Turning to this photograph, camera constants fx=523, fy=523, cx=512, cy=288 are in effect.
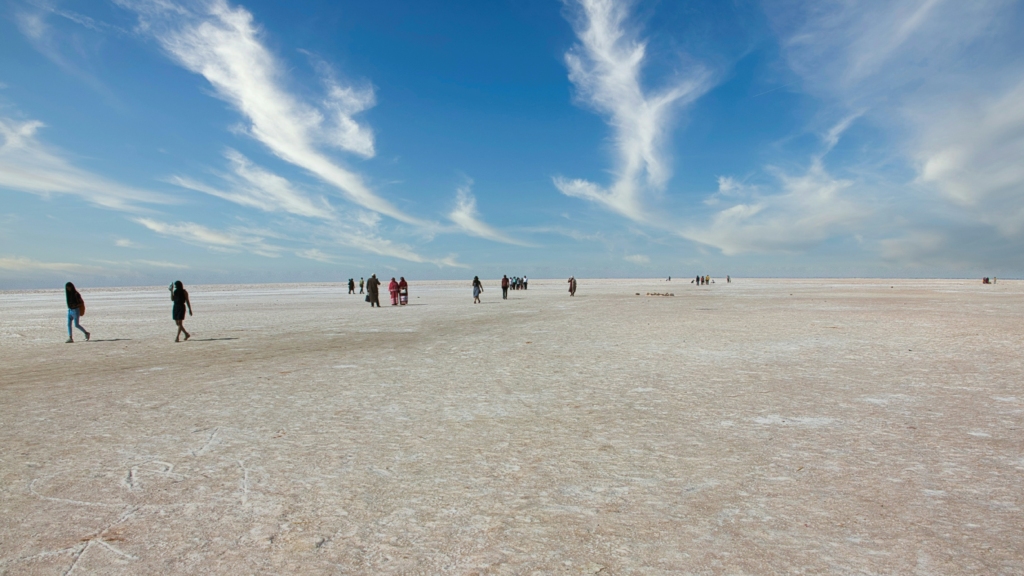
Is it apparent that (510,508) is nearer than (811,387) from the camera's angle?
Yes

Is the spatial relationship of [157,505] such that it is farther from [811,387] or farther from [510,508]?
[811,387]

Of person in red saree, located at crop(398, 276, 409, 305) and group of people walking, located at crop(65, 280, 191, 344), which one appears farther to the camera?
person in red saree, located at crop(398, 276, 409, 305)

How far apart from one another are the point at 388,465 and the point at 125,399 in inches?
208

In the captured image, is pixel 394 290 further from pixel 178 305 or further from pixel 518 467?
pixel 518 467

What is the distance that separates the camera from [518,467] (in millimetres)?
4738

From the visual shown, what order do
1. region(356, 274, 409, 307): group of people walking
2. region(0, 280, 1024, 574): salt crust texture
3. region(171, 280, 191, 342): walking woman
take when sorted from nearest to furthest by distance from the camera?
region(0, 280, 1024, 574): salt crust texture, region(171, 280, 191, 342): walking woman, region(356, 274, 409, 307): group of people walking

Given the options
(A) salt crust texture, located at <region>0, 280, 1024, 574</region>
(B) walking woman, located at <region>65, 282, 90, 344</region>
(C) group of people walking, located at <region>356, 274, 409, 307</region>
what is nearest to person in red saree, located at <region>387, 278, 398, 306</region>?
(C) group of people walking, located at <region>356, 274, 409, 307</region>

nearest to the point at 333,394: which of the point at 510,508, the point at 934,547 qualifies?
the point at 510,508

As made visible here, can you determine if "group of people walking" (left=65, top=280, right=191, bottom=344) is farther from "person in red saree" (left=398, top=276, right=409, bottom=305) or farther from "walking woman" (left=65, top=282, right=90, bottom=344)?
"person in red saree" (left=398, top=276, right=409, bottom=305)

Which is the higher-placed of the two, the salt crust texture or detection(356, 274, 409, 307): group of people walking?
detection(356, 274, 409, 307): group of people walking

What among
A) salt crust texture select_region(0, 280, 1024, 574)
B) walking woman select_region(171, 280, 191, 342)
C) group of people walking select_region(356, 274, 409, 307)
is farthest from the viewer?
group of people walking select_region(356, 274, 409, 307)

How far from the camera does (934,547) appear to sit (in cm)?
327

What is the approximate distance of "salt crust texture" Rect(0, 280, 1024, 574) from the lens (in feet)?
10.7

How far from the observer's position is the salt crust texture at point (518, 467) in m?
3.27
